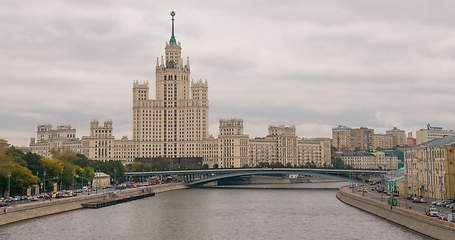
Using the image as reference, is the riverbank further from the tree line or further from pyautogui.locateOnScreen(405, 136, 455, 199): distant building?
pyautogui.locateOnScreen(405, 136, 455, 199): distant building

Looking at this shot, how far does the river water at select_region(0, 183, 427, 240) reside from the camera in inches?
2795

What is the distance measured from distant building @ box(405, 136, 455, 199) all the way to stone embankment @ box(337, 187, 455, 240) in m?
8.85

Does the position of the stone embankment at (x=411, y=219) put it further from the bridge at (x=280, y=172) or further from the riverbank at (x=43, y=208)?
the bridge at (x=280, y=172)

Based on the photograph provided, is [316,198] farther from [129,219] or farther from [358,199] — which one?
[129,219]

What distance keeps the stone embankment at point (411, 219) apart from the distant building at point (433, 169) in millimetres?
8850

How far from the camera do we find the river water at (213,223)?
7100 centimetres

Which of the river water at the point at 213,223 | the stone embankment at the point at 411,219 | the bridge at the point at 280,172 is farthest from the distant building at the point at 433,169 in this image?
the bridge at the point at 280,172

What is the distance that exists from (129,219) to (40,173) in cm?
4186

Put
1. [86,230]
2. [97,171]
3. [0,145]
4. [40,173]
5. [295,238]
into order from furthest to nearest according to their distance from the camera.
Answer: [97,171]
[40,173]
[0,145]
[86,230]
[295,238]

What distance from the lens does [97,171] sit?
6673 inches

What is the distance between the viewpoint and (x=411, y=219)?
70250 mm

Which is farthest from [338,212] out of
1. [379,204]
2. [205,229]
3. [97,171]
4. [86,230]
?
[97,171]

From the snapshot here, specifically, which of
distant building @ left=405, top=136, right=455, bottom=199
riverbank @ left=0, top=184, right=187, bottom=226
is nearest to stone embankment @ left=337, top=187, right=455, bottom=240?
distant building @ left=405, top=136, right=455, bottom=199

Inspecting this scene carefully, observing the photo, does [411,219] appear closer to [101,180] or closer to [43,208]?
[43,208]
